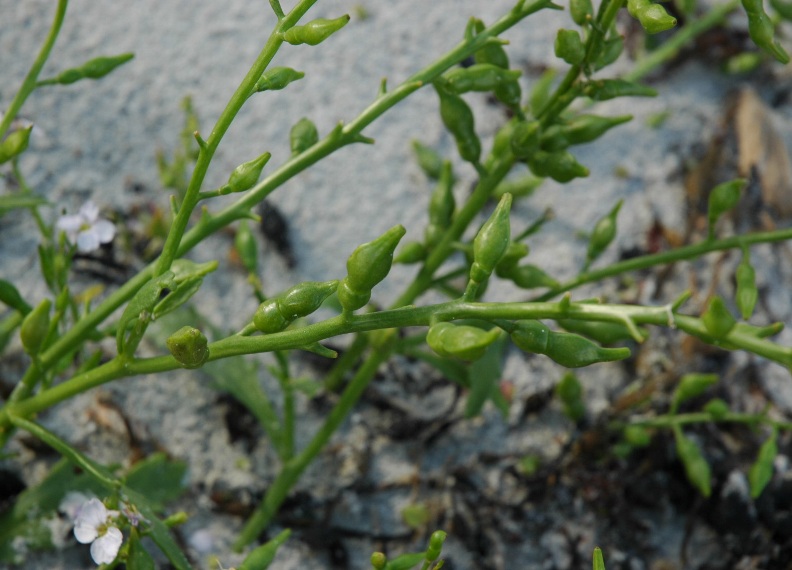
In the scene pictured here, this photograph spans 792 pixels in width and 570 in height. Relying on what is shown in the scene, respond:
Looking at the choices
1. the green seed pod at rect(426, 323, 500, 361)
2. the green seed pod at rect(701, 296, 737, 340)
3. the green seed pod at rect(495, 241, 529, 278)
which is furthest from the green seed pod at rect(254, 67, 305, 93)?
the green seed pod at rect(701, 296, 737, 340)

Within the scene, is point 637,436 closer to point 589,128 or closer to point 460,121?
point 589,128

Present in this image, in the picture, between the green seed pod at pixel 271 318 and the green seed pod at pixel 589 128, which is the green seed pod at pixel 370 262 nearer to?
the green seed pod at pixel 271 318

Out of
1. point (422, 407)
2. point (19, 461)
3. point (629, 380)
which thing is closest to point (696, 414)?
point (629, 380)

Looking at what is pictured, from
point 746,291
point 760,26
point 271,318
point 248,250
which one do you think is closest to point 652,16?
point 760,26

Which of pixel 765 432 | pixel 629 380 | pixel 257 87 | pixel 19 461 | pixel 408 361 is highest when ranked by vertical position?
pixel 257 87

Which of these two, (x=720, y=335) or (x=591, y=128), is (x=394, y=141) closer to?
(x=591, y=128)
